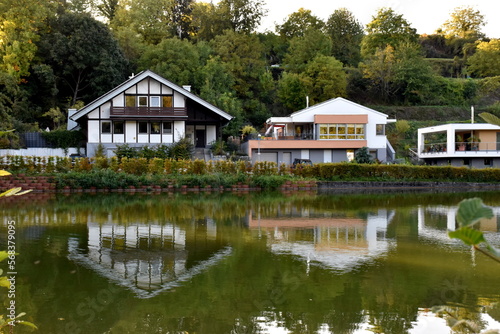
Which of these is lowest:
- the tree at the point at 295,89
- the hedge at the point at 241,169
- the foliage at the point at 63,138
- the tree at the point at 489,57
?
the hedge at the point at 241,169

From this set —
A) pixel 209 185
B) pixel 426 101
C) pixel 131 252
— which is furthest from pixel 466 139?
pixel 131 252

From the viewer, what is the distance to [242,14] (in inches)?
2491

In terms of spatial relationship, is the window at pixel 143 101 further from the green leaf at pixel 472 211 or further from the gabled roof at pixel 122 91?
the green leaf at pixel 472 211

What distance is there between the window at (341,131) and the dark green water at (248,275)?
2789 centimetres

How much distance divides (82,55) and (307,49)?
2353cm

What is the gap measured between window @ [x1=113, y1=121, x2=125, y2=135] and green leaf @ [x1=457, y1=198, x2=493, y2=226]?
4127cm

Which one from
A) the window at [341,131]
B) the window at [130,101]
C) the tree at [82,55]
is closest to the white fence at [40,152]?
the window at [130,101]

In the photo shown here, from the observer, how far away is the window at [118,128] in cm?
4178

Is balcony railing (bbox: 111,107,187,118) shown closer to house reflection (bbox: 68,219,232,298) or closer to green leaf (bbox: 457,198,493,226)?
house reflection (bbox: 68,219,232,298)

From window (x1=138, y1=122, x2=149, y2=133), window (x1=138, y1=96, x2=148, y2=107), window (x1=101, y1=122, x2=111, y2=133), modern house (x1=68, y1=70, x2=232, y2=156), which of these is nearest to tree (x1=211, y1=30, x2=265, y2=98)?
modern house (x1=68, y1=70, x2=232, y2=156)

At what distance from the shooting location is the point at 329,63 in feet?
179

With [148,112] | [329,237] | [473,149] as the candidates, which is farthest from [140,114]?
[329,237]

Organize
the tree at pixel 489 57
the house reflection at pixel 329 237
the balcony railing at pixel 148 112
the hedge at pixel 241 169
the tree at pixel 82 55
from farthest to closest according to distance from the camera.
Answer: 1. the tree at pixel 489 57
2. the tree at pixel 82 55
3. the balcony railing at pixel 148 112
4. the hedge at pixel 241 169
5. the house reflection at pixel 329 237

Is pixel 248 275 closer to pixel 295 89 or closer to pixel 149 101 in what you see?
pixel 149 101
